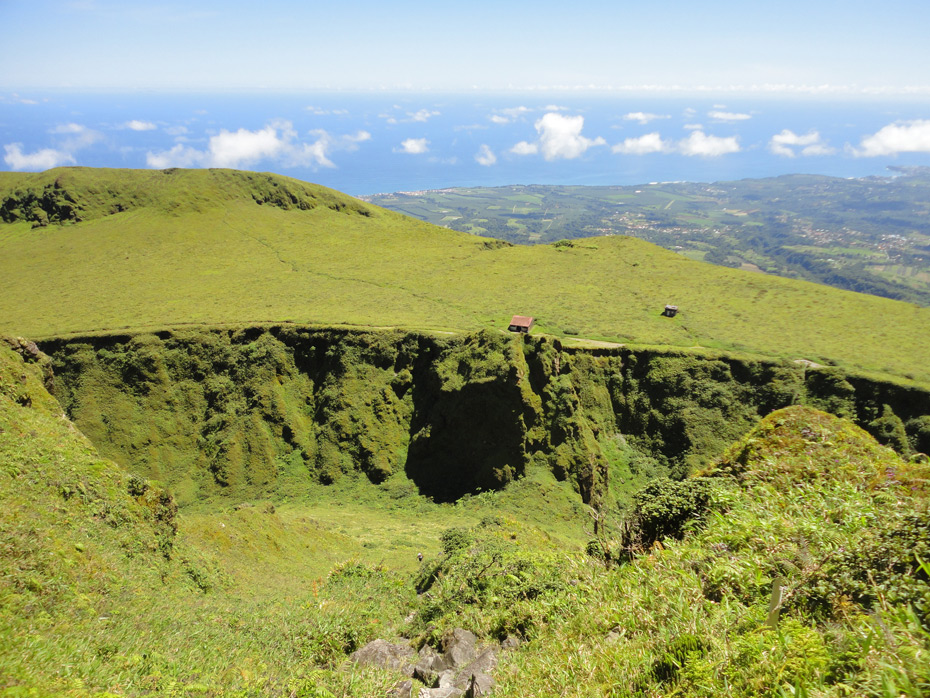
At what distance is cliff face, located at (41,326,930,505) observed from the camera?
129 ft

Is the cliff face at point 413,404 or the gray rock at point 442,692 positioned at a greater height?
the gray rock at point 442,692

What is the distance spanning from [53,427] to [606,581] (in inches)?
976

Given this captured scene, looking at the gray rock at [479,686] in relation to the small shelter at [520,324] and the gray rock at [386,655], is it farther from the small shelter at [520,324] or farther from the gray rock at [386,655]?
the small shelter at [520,324]

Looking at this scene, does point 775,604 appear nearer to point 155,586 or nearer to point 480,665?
point 480,665

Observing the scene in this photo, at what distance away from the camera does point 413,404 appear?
4422 cm

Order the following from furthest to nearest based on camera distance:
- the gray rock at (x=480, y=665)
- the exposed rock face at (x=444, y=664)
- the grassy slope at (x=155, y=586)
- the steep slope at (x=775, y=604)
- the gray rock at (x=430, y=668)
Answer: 1. the gray rock at (x=430, y=668)
2. the gray rock at (x=480, y=665)
3. the exposed rock face at (x=444, y=664)
4. the grassy slope at (x=155, y=586)
5. the steep slope at (x=775, y=604)

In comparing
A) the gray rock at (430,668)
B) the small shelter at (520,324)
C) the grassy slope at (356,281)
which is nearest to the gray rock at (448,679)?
the gray rock at (430,668)

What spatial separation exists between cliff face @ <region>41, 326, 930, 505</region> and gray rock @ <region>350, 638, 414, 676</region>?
81.8 feet

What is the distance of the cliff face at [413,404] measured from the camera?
39.2 meters

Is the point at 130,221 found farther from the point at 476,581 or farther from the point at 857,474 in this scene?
the point at 857,474

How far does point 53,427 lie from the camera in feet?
69.6

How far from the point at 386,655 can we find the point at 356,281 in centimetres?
5567

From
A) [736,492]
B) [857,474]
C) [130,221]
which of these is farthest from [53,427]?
[130,221]

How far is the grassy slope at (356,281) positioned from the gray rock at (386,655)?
35762 mm
